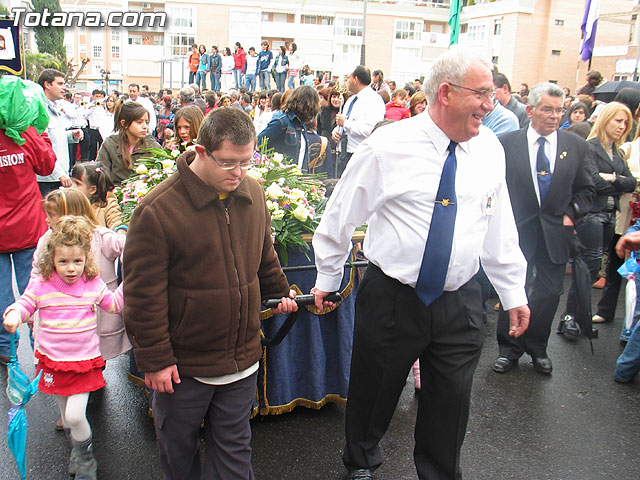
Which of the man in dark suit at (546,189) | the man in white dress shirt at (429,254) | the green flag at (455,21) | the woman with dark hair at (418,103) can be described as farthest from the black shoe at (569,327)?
the green flag at (455,21)

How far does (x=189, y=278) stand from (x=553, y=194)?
3131mm

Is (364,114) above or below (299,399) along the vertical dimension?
above

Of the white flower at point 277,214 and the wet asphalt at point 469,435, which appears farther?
the white flower at point 277,214

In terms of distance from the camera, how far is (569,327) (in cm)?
556

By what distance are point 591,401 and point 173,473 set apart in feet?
10.6

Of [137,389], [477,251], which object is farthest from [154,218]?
[137,389]

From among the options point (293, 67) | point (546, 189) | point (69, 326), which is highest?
point (293, 67)

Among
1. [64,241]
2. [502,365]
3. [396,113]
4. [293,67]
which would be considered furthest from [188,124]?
[293,67]

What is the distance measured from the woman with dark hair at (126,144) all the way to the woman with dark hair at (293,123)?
1.08 metres

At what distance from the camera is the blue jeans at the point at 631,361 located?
15.0ft

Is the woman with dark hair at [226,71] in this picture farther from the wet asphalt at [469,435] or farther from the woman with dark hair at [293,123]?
the wet asphalt at [469,435]

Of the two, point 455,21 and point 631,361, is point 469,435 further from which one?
point 455,21

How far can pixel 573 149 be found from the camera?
14.7 feet

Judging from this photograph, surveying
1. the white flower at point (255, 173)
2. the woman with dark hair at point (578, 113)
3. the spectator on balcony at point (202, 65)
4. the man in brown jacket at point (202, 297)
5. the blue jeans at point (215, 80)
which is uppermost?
the spectator on balcony at point (202, 65)
